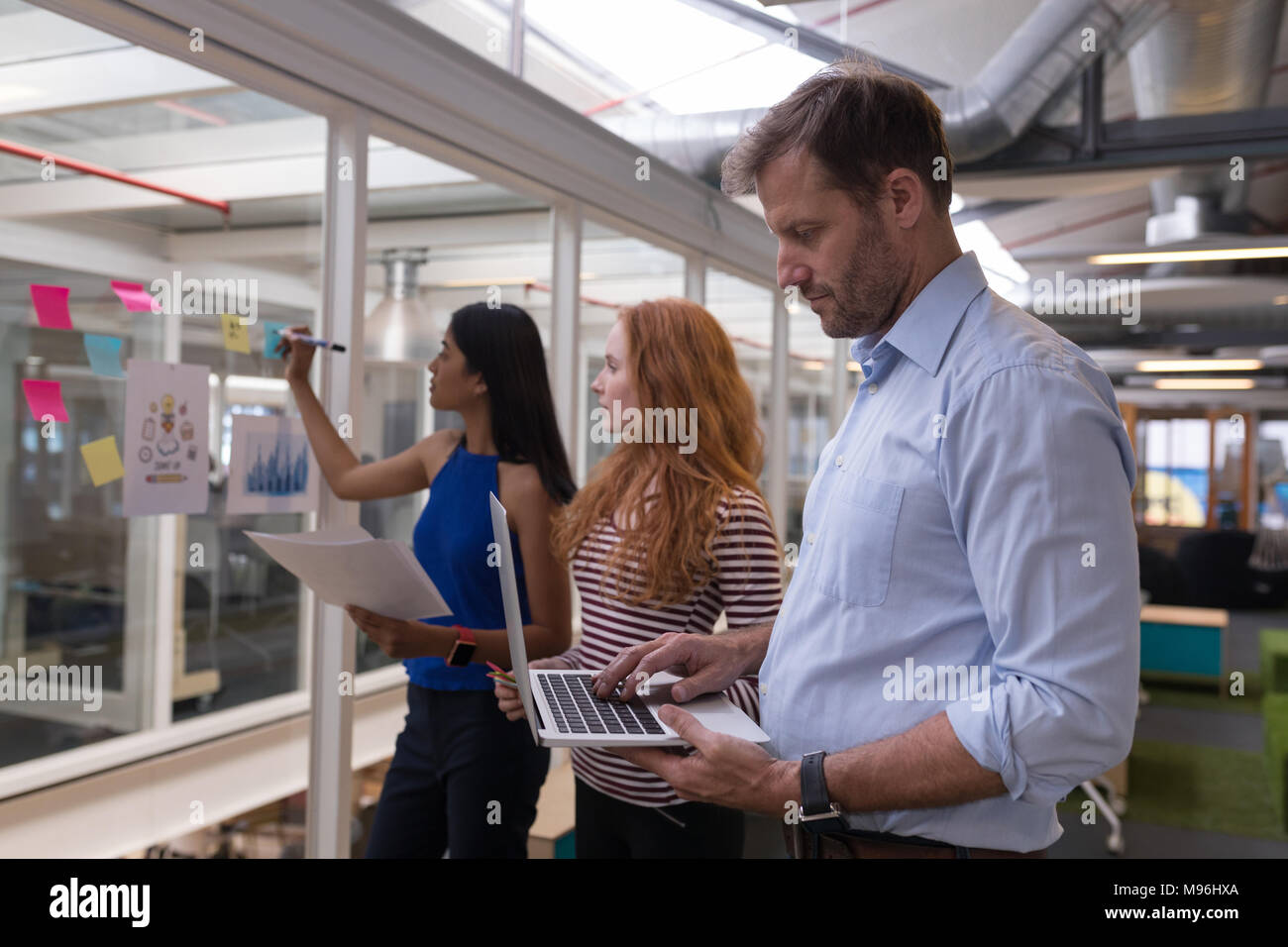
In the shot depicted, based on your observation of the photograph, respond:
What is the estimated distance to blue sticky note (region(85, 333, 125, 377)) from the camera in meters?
2.20

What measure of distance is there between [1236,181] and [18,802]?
666 centimetres

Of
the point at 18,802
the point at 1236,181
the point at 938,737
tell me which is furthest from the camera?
the point at 1236,181

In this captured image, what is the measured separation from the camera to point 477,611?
225 cm

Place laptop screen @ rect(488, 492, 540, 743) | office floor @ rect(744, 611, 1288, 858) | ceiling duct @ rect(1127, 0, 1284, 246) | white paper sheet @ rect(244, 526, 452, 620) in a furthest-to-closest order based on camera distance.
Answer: office floor @ rect(744, 611, 1288, 858) < ceiling duct @ rect(1127, 0, 1284, 246) < white paper sheet @ rect(244, 526, 452, 620) < laptop screen @ rect(488, 492, 540, 743)

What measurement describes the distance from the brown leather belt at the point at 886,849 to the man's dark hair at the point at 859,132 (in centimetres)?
73

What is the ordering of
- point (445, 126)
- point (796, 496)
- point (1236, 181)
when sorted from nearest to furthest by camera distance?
point (445, 126) → point (1236, 181) → point (796, 496)

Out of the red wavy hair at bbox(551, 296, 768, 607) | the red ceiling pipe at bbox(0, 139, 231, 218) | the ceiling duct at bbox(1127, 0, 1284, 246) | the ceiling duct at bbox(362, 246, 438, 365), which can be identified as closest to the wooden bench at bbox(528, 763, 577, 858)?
the red wavy hair at bbox(551, 296, 768, 607)

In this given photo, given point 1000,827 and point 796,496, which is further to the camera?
point 796,496

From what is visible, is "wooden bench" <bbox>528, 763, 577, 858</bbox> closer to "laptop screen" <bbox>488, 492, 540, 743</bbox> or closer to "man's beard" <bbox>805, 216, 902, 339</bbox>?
"laptop screen" <bbox>488, 492, 540, 743</bbox>

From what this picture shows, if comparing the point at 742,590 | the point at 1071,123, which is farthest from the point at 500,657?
the point at 1071,123

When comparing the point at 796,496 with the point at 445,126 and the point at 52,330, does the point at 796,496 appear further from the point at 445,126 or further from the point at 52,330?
the point at 52,330

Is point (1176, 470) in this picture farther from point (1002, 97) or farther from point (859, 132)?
point (859, 132)

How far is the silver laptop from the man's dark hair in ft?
2.12

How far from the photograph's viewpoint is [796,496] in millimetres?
6895
